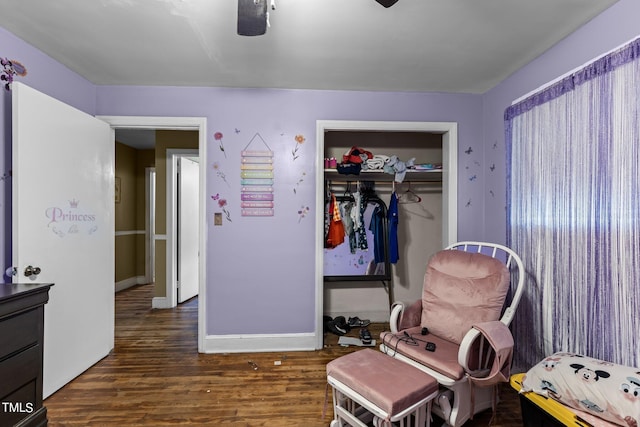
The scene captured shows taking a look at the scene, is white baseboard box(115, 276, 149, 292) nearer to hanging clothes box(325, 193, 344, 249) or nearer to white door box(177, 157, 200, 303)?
white door box(177, 157, 200, 303)

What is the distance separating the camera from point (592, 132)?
175 cm

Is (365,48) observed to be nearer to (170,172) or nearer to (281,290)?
(281,290)

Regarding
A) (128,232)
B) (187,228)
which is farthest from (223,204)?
(128,232)

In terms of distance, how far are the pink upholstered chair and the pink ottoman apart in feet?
0.62

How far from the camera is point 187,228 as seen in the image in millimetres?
4383

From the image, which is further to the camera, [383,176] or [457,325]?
[383,176]

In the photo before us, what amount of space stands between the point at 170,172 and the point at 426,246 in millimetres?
3367

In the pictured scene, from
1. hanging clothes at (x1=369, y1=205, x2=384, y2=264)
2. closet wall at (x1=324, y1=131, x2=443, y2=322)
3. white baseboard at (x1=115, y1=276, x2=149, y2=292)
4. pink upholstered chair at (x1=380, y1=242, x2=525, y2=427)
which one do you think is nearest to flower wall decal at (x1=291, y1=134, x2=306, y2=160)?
closet wall at (x1=324, y1=131, x2=443, y2=322)

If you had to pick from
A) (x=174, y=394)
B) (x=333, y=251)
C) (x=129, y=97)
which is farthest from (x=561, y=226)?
(x=129, y=97)

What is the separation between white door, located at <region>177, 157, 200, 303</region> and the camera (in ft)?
13.8

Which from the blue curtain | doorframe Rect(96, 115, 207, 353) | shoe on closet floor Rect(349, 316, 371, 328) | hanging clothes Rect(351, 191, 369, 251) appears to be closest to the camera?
the blue curtain

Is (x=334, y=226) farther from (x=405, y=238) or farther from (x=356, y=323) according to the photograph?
(x=356, y=323)

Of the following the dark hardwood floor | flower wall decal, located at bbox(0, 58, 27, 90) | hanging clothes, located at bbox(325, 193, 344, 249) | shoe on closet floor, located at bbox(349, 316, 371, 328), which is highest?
flower wall decal, located at bbox(0, 58, 27, 90)

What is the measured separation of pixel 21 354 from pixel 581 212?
3.08 m
